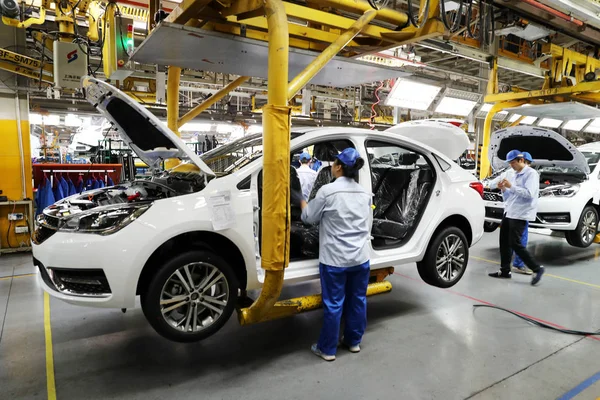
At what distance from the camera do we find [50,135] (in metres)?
19.0

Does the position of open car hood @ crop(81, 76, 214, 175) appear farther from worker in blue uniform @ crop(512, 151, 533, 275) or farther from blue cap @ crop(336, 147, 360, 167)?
worker in blue uniform @ crop(512, 151, 533, 275)

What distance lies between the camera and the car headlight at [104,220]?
247cm

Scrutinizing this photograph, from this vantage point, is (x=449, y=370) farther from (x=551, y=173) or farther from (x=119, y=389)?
(x=551, y=173)

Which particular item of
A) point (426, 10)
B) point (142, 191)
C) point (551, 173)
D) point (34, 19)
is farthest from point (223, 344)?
point (551, 173)

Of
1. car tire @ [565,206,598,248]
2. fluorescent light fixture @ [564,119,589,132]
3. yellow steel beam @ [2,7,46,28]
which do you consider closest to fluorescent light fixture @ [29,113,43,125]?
yellow steel beam @ [2,7,46,28]

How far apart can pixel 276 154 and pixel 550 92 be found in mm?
6327

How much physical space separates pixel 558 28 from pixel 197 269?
583 centimetres

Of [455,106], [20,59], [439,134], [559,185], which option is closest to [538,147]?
[559,185]

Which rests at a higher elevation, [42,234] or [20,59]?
[20,59]

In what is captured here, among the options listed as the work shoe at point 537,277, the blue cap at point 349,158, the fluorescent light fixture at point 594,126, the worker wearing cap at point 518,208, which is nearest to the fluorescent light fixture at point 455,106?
the fluorescent light fixture at point 594,126

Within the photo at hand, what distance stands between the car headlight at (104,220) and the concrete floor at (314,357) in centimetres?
98

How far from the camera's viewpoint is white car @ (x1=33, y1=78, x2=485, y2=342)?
2.46 m

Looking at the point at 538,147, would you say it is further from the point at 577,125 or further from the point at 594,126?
the point at 594,126

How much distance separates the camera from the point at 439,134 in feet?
14.7
